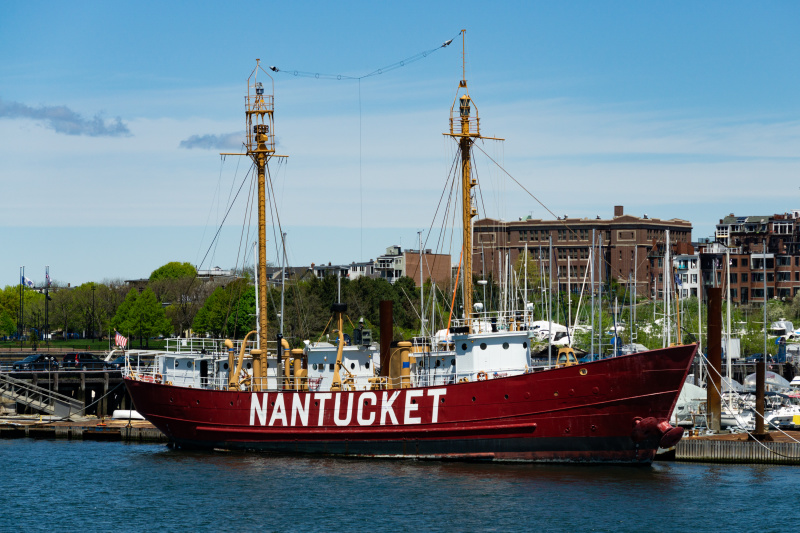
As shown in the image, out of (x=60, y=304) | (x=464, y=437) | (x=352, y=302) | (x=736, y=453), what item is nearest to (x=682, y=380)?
(x=736, y=453)

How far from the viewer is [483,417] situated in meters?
33.2

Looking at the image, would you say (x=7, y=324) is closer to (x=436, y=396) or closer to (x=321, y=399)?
(x=321, y=399)

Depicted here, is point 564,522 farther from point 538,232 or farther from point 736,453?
point 538,232

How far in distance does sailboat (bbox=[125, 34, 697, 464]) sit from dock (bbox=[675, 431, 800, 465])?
2.71m

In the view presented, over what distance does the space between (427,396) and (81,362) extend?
31.4m

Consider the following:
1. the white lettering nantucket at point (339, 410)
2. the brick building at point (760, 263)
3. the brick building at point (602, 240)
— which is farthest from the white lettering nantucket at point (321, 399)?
the brick building at point (602, 240)

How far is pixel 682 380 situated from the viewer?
1253 inches

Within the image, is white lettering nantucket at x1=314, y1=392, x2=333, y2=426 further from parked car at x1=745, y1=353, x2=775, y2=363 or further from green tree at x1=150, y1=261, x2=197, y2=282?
green tree at x1=150, y1=261, x2=197, y2=282

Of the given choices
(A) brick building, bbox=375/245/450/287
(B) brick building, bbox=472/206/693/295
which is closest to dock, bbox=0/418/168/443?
(A) brick building, bbox=375/245/450/287

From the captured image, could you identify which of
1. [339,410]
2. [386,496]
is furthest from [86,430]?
[386,496]

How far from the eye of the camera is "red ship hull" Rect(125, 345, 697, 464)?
3180cm

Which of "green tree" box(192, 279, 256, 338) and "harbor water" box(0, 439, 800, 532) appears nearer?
"harbor water" box(0, 439, 800, 532)

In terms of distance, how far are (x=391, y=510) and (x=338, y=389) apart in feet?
27.5

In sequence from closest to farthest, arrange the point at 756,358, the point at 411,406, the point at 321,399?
the point at 411,406 → the point at 321,399 → the point at 756,358
